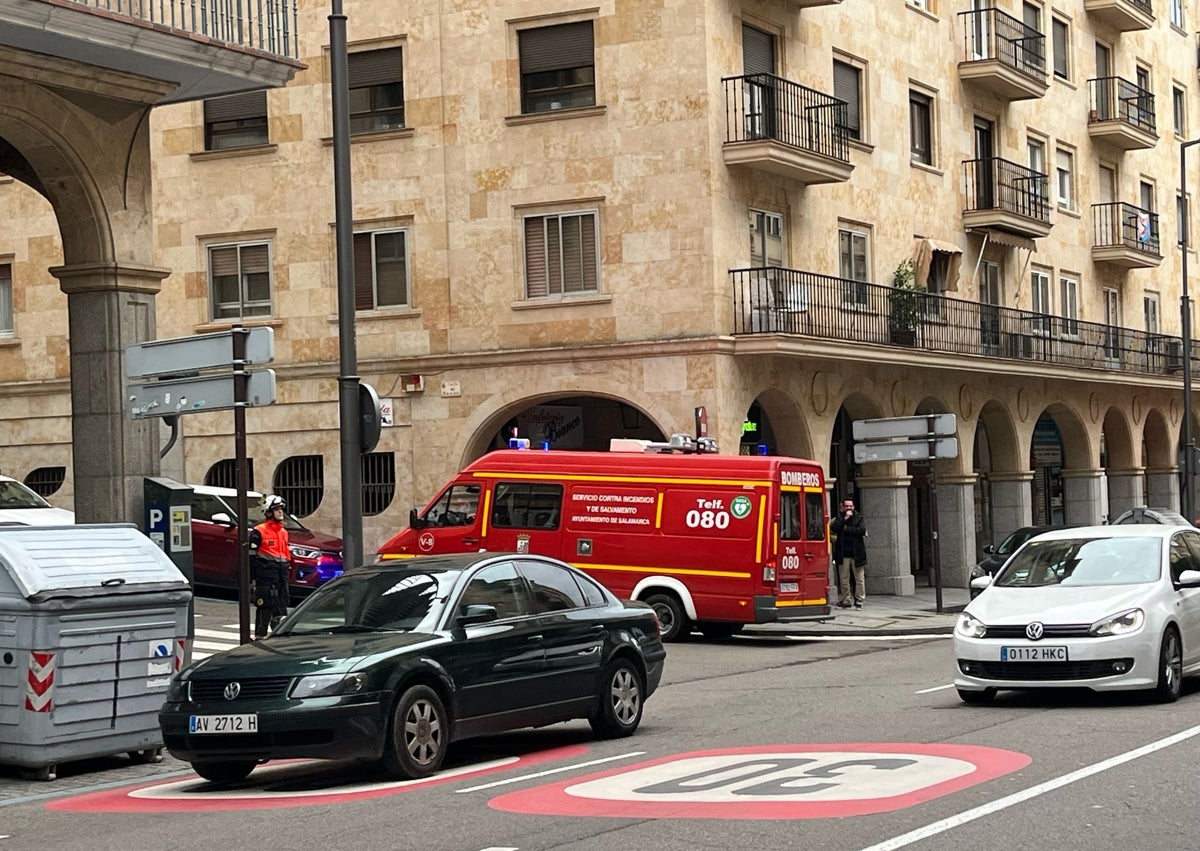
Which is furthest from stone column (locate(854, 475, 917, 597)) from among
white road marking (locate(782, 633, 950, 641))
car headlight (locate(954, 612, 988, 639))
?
car headlight (locate(954, 612, 988, 639))

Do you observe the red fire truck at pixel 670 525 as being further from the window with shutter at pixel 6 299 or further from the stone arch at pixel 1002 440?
the stone arch at pixel 1002 440

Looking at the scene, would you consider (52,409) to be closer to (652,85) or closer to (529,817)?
(652,85)

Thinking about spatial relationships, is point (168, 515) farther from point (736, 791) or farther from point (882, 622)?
point (882, 622)

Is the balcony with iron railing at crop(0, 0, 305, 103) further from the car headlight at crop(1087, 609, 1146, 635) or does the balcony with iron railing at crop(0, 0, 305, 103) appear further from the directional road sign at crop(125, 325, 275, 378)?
the car headlight at crop(1087, 609, 1146, 635)

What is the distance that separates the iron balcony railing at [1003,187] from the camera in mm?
39938

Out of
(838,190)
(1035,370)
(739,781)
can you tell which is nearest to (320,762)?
(739,781)

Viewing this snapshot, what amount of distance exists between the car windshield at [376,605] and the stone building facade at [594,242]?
17.3m

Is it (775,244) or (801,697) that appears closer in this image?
(801,697)

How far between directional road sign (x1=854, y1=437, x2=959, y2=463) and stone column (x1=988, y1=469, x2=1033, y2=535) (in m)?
12.5

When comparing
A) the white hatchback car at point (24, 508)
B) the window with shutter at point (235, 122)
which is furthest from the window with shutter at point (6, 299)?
the white hatchback car at point (24, 508)

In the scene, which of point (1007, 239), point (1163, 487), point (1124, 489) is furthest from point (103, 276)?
point (1163, 487)

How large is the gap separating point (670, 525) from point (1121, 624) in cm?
1044

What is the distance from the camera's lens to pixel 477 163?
32219 mm

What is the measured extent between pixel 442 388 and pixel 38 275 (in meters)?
8.25
